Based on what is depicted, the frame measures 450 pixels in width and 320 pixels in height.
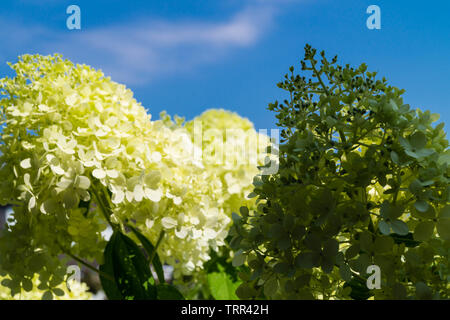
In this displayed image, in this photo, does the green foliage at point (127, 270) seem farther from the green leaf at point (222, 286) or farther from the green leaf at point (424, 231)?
the green leaf at point (424, 231)

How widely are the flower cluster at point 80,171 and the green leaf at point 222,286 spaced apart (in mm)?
260

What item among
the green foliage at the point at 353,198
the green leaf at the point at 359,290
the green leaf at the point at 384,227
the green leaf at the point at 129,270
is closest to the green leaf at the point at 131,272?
the green leaf at the point at 129,270

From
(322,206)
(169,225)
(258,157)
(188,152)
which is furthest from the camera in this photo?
(258,157)

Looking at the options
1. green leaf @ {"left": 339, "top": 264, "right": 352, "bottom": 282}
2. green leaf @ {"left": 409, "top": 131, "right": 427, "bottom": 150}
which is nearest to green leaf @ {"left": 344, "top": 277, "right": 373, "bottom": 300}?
green leaf @ {"left": 339, "top": 264, "right": 352, "bottom": 282}

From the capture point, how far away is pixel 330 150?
63 cm

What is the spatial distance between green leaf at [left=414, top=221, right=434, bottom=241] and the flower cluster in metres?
0.46

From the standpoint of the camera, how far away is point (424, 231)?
0.56m

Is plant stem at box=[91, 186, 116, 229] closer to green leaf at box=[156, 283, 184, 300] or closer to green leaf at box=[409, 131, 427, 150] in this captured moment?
green leaf at box=[156, 283, 184, 300]

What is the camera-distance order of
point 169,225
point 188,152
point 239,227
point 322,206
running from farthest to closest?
point 188,152 < point 169,225 < point 239,227 < point 322,206

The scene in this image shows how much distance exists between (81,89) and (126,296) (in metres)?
0.44

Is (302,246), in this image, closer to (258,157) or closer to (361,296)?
(361,296)

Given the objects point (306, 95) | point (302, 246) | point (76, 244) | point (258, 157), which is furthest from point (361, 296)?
point (258, 157)

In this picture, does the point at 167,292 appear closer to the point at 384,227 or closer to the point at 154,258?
the point at 154,258

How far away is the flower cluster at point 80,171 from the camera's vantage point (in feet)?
2.66
